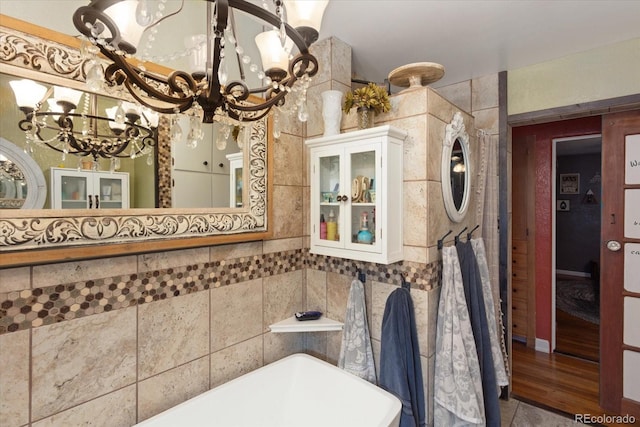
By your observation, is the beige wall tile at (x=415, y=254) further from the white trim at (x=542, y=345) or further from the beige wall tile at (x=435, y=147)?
the white trim at (x=542, y=345)

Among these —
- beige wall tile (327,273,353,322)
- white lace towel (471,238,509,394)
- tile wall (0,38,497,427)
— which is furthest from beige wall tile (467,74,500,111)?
beige wall tile (327,273,353,322)

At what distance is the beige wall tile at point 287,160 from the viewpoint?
66.9 inches

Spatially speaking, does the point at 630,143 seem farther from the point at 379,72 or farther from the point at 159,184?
the point at 159,184

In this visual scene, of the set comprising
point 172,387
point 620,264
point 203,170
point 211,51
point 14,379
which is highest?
point 211,51

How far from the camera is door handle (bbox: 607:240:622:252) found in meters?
2.08

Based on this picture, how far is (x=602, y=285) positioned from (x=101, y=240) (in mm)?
2886

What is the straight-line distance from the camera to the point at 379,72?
2.27 metres

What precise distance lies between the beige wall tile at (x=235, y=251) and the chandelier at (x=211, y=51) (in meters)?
0.70

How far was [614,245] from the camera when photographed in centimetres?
210

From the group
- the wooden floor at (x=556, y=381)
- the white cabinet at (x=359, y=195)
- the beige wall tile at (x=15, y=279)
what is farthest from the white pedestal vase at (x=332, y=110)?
the wooden floor at (x=556, y=381)

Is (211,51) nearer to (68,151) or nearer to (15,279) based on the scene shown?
(68,151)

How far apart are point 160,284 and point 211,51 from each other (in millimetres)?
892

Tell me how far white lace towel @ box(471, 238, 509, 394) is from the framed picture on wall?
4.80 meters

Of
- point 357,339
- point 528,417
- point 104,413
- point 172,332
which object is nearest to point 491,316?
point 528,417
